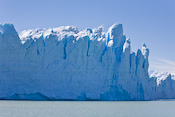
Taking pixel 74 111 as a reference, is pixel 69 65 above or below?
above

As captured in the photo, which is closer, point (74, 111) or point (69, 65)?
point (74, 111)

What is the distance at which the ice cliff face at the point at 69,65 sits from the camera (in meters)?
25.6

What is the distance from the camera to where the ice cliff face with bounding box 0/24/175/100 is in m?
25.6

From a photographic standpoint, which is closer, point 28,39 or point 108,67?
point 28,39

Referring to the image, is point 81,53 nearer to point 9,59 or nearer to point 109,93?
point 109,93

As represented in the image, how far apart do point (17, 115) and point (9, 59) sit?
13353 millimetres

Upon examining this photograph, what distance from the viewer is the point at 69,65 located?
89.6ft

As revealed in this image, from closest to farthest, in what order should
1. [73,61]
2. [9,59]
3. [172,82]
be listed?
[9,59] → [73,61] → [172,82]

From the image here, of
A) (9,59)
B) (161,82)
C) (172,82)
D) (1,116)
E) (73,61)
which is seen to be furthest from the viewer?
(172,82)

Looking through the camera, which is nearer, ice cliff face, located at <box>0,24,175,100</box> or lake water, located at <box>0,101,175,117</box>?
lake water, located at <box>0,101,175,117</box>

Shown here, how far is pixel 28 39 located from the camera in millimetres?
26531

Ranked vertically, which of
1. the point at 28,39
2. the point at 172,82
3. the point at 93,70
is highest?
the point at 28,39

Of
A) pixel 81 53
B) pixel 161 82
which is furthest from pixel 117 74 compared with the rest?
pixel 161 82

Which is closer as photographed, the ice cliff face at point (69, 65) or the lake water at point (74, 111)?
the lake water at point (74, 111)
